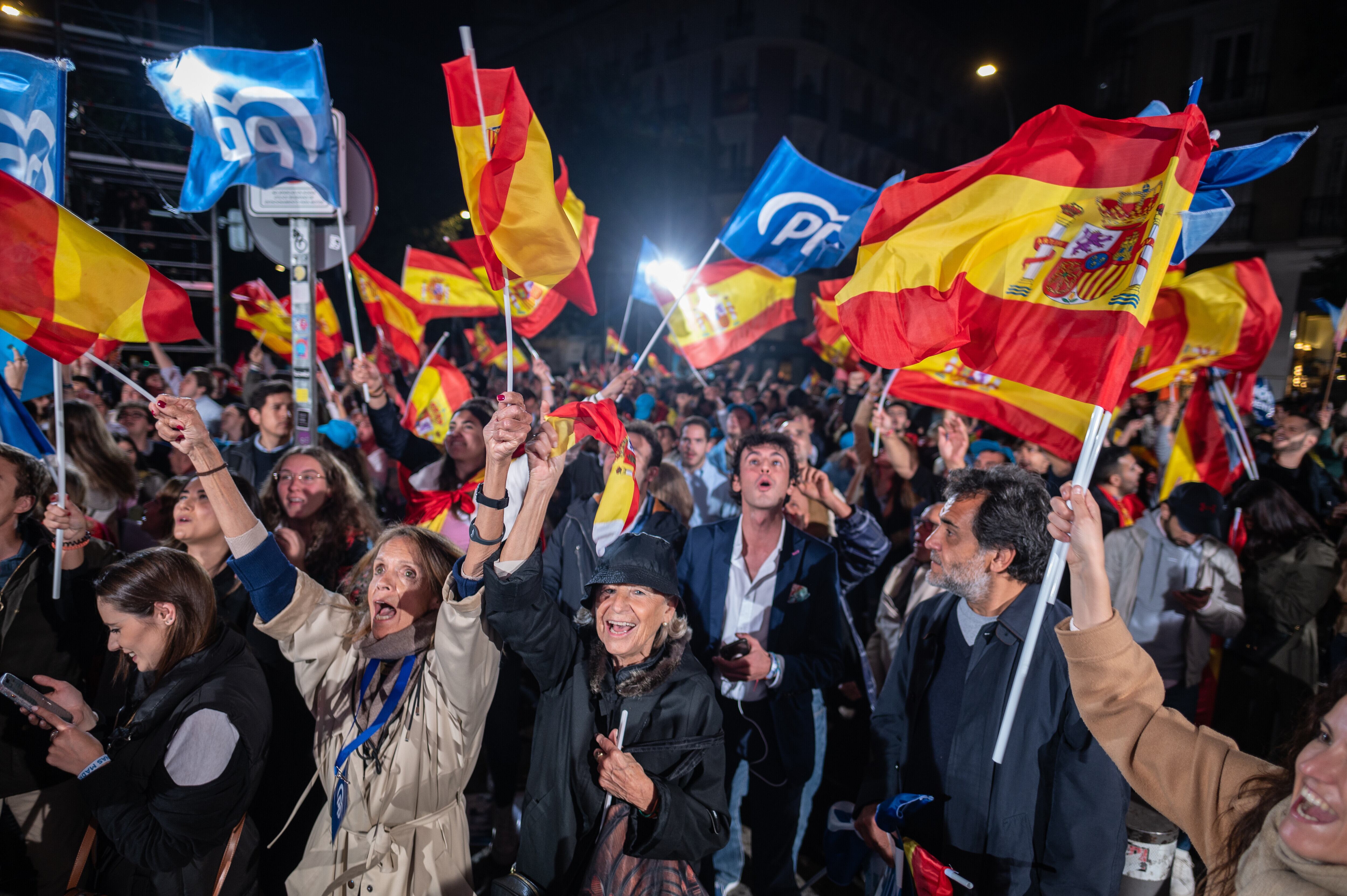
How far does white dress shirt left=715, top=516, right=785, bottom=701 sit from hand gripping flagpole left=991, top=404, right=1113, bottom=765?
1366mm

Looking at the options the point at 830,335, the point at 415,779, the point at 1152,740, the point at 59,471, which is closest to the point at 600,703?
the point at 415,779

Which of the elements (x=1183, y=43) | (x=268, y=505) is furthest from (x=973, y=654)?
(x=1183, y=43)

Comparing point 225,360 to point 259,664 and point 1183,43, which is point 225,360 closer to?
point 259,664

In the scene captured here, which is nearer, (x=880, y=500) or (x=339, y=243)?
(x=339, y=243)

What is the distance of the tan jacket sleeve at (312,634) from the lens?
242cm

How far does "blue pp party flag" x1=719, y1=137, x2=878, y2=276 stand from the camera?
4.60 meters

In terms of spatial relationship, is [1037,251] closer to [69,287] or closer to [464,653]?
[464,653]

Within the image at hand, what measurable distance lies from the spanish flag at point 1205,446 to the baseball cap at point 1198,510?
1.43 meters

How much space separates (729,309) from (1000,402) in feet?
11.6

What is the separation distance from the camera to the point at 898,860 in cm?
238

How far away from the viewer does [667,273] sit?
8742 millimetres

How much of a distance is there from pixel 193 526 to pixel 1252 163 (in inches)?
176

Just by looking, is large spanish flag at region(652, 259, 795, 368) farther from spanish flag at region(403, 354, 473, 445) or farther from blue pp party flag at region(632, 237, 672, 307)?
spanish flag at region(403, 354, 473, 445)

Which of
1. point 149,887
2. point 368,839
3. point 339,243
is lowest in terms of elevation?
point 149,887
